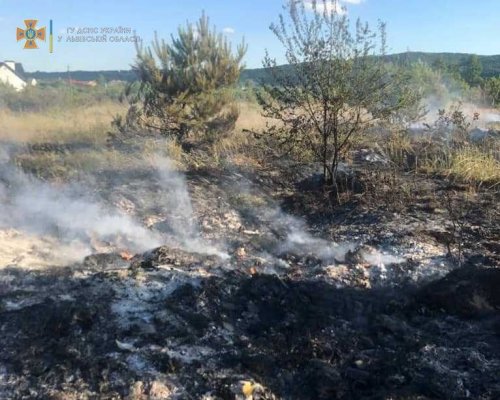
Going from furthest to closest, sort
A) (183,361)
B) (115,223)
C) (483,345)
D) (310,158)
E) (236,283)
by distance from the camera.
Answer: (310,158) → (115,223) → (236,283) → (483,345) → (183,361)

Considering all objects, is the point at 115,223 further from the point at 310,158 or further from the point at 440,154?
the point at 440,154

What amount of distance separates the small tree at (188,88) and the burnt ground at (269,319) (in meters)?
3.54

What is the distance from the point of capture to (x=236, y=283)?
3.62 metres

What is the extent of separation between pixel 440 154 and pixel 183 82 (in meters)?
4.53

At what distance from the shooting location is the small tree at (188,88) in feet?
27.0

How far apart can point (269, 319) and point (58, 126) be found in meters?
8.59

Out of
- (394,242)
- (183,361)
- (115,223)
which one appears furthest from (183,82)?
(183,361)

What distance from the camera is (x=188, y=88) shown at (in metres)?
8.23

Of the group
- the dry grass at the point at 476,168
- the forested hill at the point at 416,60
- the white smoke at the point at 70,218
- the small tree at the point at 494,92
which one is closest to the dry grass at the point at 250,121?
the forested hill at the point at 416,60

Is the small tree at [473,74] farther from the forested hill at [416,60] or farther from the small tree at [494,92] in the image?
the small tree at [494,92]

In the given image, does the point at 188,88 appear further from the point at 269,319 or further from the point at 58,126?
the point at 269,319

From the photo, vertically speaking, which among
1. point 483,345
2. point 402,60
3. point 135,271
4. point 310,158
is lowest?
point 483,345

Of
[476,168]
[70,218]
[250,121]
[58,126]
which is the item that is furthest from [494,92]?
[70,218]

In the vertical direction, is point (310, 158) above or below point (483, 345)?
above
